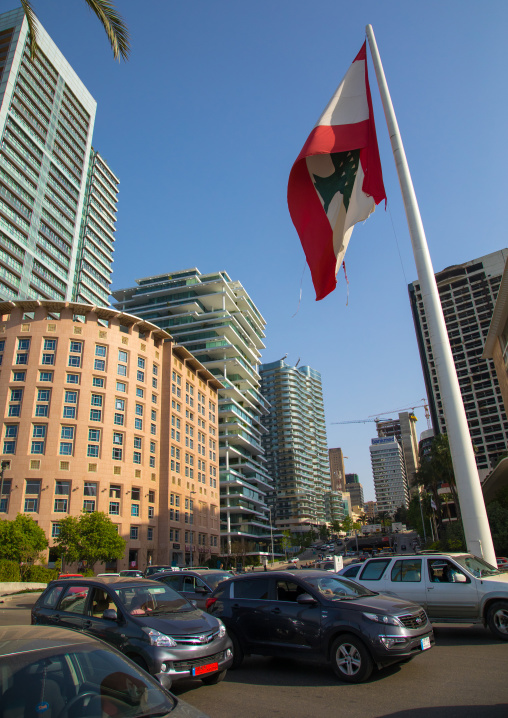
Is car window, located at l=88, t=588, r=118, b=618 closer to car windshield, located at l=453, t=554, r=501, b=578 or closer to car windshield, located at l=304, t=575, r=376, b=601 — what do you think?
car windshield, located at l=304, t=575, r=376, b=601

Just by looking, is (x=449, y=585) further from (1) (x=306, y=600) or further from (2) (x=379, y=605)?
(1) (x=306, y=600)

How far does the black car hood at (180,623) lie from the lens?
7.45 meters

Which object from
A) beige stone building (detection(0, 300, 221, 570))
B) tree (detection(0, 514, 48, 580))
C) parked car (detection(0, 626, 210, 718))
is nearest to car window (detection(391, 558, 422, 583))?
parked car (detection(0, 626, 210, 718))

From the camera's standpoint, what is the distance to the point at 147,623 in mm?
7531

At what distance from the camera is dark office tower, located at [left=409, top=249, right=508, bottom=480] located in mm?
118625

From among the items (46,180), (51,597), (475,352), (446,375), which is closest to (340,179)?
(446,375)

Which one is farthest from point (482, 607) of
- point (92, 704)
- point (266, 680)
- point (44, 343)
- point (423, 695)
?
point (44, 343)

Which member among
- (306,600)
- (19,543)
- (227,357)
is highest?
(227,357)

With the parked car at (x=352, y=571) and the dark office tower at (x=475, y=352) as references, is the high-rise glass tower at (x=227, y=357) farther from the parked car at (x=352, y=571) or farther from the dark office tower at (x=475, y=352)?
the parked car at (x=352, y=571)

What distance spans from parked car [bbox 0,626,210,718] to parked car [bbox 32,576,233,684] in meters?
3.51

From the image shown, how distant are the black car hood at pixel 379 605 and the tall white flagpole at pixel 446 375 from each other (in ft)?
13.5

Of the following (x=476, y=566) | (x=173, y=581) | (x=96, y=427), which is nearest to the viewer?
(x=476, y=566)

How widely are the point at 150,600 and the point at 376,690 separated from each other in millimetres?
3852

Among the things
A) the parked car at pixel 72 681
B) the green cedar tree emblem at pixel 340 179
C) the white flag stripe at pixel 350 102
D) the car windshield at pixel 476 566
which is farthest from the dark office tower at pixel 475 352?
the parked car at pixel 72 681
